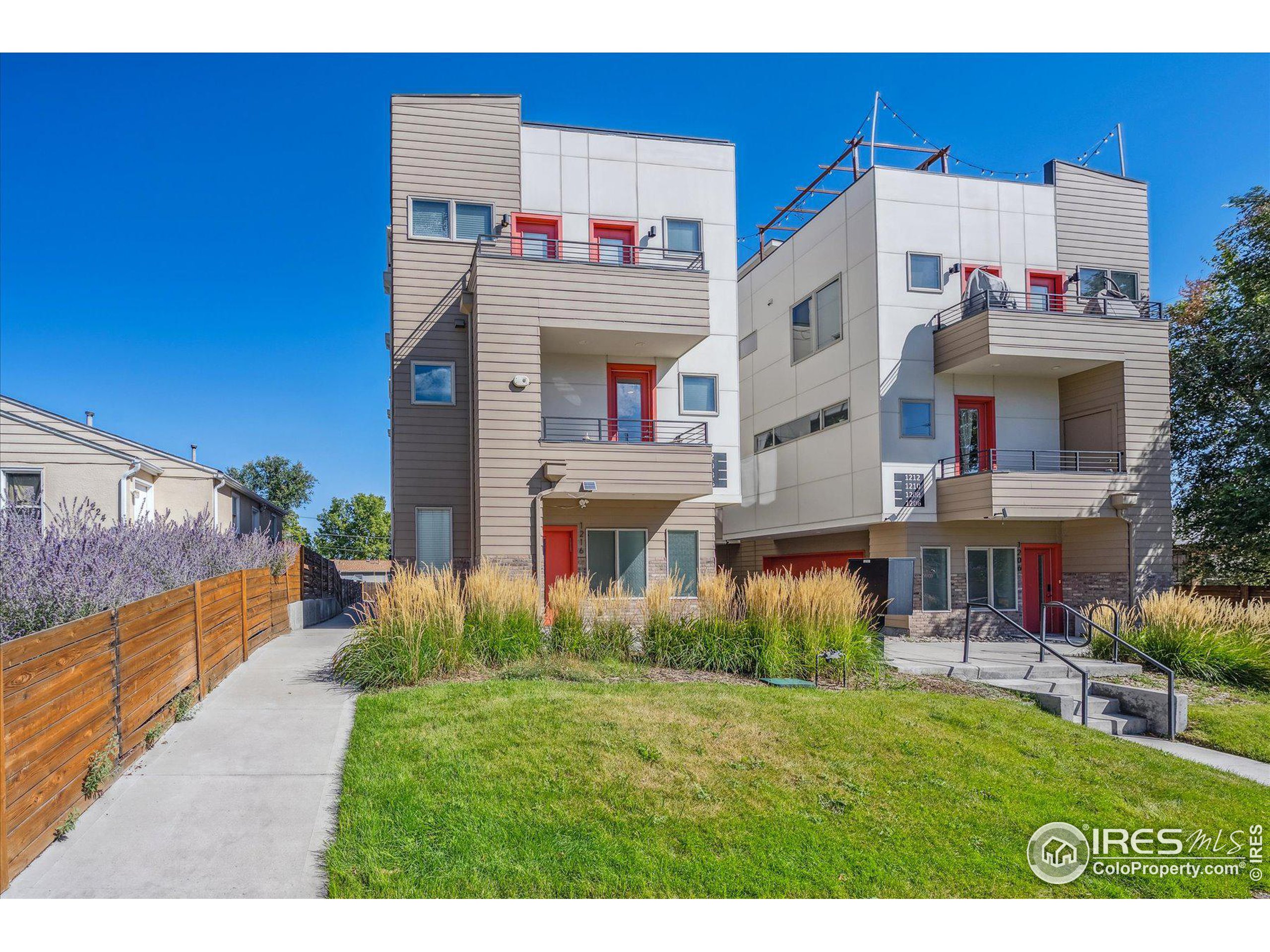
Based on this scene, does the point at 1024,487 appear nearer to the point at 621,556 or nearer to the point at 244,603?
the point at 621,556

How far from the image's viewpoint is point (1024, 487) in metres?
17.3

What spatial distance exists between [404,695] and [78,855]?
130 inches

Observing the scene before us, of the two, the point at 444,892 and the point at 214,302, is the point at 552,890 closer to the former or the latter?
the point at 444,892

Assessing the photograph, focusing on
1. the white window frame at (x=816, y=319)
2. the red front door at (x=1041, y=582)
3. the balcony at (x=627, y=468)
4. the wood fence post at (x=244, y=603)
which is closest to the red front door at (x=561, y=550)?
the balcony at (x=627, y=468)

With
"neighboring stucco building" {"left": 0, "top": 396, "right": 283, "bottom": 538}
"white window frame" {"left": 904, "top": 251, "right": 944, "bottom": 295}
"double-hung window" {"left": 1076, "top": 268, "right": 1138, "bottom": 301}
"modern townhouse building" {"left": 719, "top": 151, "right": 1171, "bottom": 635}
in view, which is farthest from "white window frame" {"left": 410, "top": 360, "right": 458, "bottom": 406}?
"double-hung window" {"left": 1076, "top": 268, "right": 1138, "bottom": 301}

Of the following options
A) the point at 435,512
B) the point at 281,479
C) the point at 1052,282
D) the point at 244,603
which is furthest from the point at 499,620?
the point at 281,479

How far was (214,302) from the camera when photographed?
814 inches

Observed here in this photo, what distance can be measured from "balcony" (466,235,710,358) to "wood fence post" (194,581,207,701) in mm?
7871

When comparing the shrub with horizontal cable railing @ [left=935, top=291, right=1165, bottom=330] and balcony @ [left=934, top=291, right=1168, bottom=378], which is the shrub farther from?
horizontal cable railing @ [left=935, top=291, right=1165, bottom=330]

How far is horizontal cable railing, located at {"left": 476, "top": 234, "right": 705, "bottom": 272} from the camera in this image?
15953 mm

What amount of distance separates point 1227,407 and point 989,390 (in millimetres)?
6987

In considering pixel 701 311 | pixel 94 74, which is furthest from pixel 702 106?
pixel 94 74

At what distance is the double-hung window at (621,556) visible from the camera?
658 inches

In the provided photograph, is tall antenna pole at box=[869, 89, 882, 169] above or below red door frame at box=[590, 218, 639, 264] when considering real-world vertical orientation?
above
